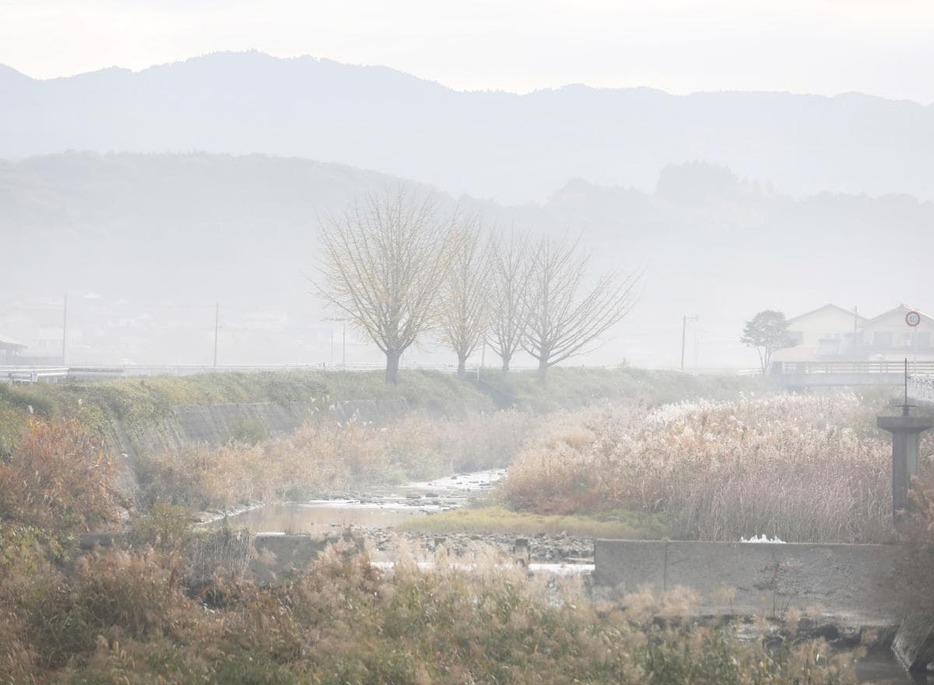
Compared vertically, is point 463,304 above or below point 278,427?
above

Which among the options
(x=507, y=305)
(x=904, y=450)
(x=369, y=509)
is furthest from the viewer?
(x=507, y=305)

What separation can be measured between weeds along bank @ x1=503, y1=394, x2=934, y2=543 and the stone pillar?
0.61m

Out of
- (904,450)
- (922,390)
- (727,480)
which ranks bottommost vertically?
(727,480)

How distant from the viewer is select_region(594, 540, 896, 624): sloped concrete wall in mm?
19406

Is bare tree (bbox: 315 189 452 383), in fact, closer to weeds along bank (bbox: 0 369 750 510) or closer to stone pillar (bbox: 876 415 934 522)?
weeds along bank (bbox: 0 369 750 510)

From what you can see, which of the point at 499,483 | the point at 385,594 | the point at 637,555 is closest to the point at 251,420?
the point at 499,483

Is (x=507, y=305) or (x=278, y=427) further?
(x=507, y=305)

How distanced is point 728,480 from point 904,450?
3604 mm

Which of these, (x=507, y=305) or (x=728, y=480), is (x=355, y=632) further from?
(x=507, y=305)

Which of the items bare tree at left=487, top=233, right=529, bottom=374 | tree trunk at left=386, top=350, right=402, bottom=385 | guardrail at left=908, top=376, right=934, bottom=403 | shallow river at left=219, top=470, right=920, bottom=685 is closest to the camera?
shallow river at left=219, top=470, right=920, bottom=685

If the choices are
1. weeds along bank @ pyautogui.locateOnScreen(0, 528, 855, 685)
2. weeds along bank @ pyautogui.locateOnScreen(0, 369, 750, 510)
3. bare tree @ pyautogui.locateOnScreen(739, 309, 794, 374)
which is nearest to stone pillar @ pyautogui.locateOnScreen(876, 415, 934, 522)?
weeds along bank @ pyautogui.locateOnScreen(0, 528, 855, 685)

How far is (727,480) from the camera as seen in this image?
2519 cm

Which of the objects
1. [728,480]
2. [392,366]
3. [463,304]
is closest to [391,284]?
[392,366]

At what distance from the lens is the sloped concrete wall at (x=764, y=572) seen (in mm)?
19406
